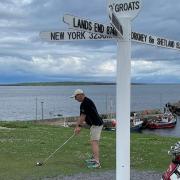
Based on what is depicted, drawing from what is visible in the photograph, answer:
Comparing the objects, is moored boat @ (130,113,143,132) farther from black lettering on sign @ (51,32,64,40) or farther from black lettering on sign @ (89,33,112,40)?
black lettering on sign @ (51,32,64,40)

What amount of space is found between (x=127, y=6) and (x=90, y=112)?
523 centimetres

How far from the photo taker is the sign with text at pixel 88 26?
6.77 metres

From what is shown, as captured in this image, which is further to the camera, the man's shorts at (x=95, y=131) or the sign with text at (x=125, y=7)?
the man's shorts at (x=95, y=131)

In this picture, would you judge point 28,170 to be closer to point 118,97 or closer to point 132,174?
point 132,174

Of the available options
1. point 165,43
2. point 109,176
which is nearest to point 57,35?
point 165,43

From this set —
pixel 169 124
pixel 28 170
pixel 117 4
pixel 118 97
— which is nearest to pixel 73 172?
pixel 28 170

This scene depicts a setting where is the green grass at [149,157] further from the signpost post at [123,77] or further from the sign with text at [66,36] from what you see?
the sign with text at [66,36]

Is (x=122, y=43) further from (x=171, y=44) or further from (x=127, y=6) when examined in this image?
(x=171, y=44)

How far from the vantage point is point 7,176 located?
459 inches

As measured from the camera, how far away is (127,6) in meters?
7.88

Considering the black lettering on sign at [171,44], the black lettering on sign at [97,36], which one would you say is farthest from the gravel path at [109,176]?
the black lettering on sign at [97,36]

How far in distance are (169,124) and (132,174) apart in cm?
7573

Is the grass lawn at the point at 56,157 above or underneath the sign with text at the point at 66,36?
underneath

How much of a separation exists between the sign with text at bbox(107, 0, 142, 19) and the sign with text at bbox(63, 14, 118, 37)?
0.39 meters
